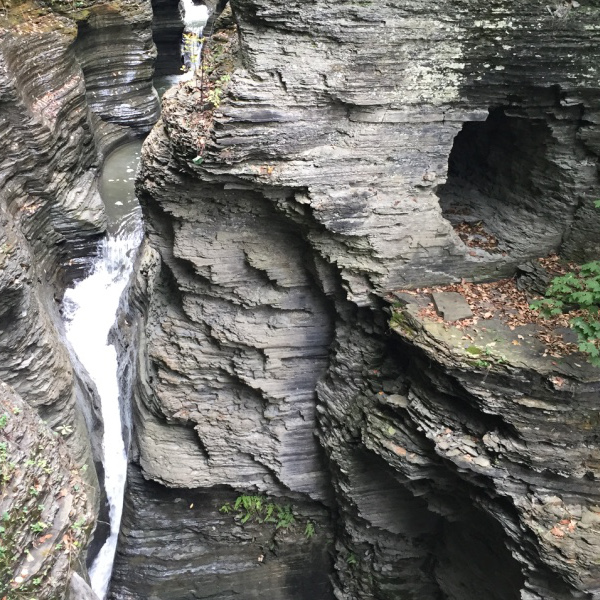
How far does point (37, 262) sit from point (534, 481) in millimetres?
9652

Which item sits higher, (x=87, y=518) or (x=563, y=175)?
(x=563, y=175)

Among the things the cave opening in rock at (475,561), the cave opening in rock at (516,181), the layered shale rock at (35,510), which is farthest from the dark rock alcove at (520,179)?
the layered shale rock at (35,510)

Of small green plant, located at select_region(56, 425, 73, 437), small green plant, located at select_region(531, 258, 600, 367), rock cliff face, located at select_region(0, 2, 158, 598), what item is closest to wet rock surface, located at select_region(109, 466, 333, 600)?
rock cliff face, located at select_region(0, 2, 158, 598)

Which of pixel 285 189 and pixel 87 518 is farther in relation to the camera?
pixel 285 189

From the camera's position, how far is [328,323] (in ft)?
30.7

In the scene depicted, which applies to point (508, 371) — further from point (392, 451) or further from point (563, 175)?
point (563, 175)

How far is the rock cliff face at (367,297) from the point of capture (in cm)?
693

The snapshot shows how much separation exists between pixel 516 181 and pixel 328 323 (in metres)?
3.56

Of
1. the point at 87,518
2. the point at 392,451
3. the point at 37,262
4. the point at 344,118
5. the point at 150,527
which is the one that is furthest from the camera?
the point at 37,262

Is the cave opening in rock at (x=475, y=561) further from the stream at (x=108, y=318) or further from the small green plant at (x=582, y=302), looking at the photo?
the stream at (x=108, y=318)

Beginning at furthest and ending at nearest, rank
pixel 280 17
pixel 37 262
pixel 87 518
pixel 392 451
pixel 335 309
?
pixel 37 262 → pixel 335 309 → pixel 392 451 → pixel 280 17 → pixel 87 518

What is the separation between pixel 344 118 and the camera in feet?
24.3

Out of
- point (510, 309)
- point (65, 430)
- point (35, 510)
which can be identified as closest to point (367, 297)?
point (510, 309)

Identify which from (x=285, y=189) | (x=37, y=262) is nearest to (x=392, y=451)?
(x=285, y=189)
